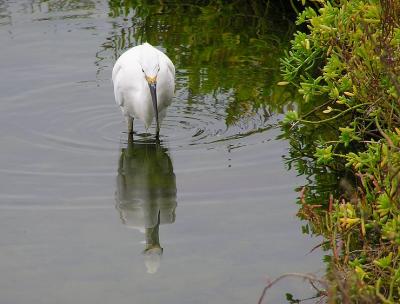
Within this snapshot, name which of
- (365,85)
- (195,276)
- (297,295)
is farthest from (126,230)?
(365,85)

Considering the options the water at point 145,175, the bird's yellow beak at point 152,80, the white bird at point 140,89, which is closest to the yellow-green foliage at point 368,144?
the water at point 145,175

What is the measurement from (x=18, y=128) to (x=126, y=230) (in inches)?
86.2

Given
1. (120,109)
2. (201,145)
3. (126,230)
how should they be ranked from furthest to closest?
(120,109) → (201,145) → (126,230)

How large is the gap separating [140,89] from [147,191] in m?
1.19

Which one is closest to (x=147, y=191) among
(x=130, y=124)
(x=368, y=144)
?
(x=130, y=124)

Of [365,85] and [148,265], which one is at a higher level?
[365,85]

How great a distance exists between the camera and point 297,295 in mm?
5812

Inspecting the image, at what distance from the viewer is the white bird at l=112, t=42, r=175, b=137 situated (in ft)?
27.5

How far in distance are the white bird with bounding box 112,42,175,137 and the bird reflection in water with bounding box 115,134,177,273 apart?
0.25 m

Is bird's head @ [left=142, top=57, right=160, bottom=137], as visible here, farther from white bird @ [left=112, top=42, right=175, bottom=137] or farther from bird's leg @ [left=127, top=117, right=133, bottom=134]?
bird's leg @ [left=127, top=117, right=133, bottom=134]

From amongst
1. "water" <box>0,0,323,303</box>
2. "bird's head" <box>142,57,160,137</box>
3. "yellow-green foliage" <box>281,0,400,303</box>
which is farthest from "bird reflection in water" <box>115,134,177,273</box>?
"yellow-green foliage" <box>281,0,400,303</box>

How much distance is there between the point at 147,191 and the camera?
7656 mm

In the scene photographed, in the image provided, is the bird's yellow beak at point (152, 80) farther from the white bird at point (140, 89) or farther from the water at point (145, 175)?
the water at point (145, 175)

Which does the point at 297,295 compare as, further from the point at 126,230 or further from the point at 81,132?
the point at 81,132
